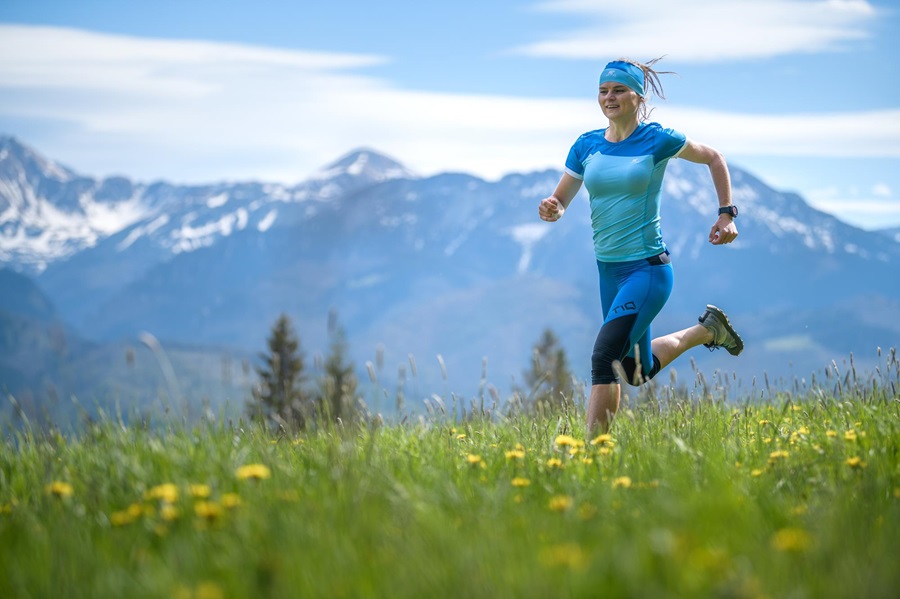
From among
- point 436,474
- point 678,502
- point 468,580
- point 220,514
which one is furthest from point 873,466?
point 220,514

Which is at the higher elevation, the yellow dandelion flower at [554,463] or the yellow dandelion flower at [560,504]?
the yellow dandelion flower at [560,504]

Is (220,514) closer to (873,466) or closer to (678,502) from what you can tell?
(678,502)

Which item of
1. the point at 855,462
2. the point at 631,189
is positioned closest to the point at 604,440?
the point at 855,462

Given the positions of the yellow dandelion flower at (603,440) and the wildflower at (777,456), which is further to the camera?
the yellow dandelion flower at (603,440)

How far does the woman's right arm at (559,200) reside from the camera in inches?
296

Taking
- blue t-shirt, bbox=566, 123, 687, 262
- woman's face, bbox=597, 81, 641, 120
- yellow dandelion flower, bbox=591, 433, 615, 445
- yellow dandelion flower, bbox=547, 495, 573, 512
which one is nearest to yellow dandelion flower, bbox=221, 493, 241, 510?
yellow dandelion flower, bbox=547, 495, 573, 512

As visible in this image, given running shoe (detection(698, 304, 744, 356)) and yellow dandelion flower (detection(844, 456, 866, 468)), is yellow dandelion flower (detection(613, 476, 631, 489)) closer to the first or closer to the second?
yellow dandelion flower (detection(844, 456, 866, 468))

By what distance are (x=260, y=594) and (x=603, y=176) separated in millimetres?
4815

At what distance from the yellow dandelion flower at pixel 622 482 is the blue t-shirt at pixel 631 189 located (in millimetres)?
2836

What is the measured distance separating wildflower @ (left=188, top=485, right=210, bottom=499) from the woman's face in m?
4.48

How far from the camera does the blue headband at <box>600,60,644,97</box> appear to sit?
737 centimetres

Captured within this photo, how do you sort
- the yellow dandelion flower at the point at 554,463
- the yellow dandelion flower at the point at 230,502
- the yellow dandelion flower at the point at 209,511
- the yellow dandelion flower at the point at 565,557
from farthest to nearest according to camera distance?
the yellow dandelion flower at the point at 554,463, the yellow dandelion flower at the point at 230,502, the yellow dandelion flower at the point at 209,511, the yellow dandelion flower at the point at 565,557

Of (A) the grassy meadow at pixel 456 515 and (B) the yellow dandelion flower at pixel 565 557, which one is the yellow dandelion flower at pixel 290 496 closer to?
(A) the grassy meadow at pixel 456 515

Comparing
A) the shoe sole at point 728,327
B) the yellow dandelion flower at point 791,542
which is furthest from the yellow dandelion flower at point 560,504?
the shoe sole at point 728,327
